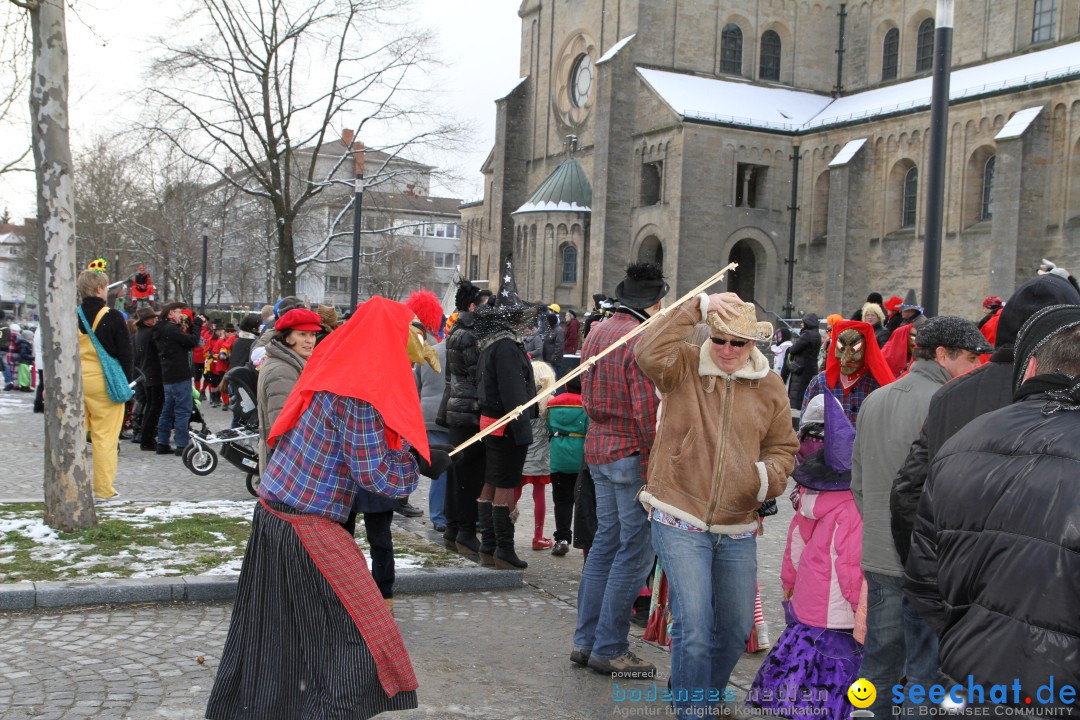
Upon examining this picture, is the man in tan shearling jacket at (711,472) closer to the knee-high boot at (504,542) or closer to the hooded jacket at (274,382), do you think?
the hooded jacket at (274,382)

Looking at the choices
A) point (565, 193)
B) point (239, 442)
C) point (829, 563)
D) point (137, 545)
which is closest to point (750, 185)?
point (565, 193)

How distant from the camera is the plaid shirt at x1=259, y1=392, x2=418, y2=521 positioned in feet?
13.4

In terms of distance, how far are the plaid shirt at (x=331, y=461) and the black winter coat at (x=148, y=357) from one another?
10.4 metres

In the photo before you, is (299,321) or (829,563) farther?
(299,321)

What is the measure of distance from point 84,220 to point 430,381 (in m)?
41.1

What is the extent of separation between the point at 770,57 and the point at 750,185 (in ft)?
24.3

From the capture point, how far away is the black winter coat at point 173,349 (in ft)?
43.3

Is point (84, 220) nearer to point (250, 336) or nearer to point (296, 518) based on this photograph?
point (250, 336)

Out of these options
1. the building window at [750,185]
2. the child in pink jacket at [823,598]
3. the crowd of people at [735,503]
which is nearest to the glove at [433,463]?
the crowd of people at [735,503]

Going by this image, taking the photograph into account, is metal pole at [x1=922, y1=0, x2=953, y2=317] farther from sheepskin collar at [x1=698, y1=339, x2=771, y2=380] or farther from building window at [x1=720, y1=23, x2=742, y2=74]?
building window at [x1=720, y1=23, x2=742, y2=74]

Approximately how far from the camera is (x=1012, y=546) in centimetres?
223

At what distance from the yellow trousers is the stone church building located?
89.5ft

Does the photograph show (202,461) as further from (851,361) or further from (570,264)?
(570,264)

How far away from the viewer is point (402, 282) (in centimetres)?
6481
